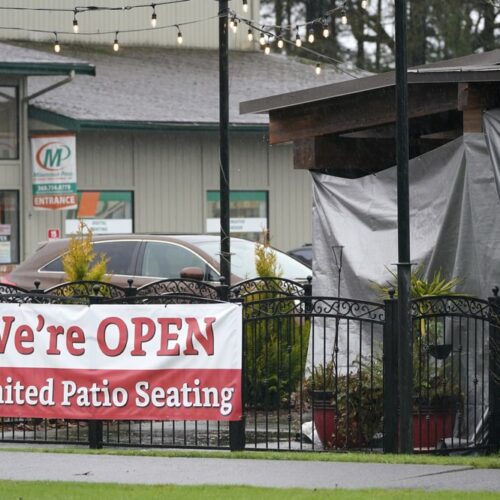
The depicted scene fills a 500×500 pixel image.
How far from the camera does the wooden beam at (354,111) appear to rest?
43.1 feet

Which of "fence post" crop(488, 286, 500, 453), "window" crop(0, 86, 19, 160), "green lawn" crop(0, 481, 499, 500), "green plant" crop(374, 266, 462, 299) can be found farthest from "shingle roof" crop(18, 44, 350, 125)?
"green lawn" crop(0, 481, 499, 500)

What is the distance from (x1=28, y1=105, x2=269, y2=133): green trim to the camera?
Result: 30.5 metres

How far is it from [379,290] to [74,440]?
3.45 m

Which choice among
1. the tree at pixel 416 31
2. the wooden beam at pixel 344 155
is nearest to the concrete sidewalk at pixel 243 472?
the wooden beam at pixel 344 155

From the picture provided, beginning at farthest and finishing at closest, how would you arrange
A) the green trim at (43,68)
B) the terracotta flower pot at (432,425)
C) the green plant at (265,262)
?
the green trim at (43,68) < the green plant at (265,262) < the terracotta flower pot at (432,425)

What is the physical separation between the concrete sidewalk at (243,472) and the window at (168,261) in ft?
24.5

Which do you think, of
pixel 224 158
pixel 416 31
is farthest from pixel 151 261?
pixel 416 31

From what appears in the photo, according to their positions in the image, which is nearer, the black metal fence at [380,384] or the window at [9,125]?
the black metal fence at [380,384]

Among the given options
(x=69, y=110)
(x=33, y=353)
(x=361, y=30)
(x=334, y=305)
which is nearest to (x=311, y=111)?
(x=334, y=305)

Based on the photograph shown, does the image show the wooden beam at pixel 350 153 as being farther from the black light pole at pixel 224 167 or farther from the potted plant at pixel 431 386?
the potted plant at pixel 431 386

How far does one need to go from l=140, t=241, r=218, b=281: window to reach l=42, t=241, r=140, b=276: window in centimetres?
17

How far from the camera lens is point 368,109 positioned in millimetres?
13938

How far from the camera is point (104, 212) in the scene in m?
32.3

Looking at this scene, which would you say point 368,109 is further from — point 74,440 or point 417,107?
point 74,440
